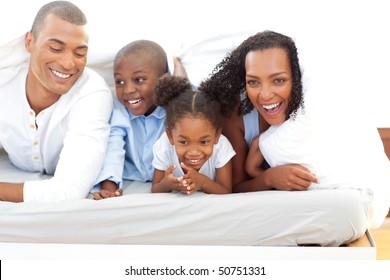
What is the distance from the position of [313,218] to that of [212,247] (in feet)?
0.69

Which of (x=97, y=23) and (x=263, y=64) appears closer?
(x=263, y=64)

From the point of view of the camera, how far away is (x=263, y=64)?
1.43 m

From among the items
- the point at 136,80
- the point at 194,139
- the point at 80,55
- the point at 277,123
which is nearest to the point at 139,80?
the point at 136,80

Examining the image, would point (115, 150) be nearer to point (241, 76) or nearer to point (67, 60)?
point (67, 60)

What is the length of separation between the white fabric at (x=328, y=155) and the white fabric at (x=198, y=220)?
6cm

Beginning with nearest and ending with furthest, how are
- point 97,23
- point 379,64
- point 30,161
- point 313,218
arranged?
1. point 313,218
2. point 30,161
3. point 97,23
4. point 379,64

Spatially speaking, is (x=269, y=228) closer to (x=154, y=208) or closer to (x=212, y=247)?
(x=212, y=247)

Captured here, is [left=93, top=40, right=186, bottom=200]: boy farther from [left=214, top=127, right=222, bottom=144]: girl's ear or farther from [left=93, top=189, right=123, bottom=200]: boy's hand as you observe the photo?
[left=214, top=127, right=222, bottom=144]: girl's ear

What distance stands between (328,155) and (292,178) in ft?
0.31

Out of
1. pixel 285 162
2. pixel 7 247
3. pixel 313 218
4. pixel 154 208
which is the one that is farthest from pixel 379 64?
pixel 7 247

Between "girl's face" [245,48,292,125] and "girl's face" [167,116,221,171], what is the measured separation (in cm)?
12

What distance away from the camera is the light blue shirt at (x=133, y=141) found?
5.28 ft

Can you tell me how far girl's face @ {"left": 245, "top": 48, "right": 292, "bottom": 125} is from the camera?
1427 mm

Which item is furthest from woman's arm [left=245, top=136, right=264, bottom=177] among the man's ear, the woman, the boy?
the man's ear
